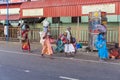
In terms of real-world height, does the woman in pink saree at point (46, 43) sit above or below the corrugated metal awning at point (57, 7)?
below

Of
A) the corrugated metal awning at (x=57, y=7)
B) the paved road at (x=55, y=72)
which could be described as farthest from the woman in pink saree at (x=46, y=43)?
the corrugated metal awning at (x=57, y=7)

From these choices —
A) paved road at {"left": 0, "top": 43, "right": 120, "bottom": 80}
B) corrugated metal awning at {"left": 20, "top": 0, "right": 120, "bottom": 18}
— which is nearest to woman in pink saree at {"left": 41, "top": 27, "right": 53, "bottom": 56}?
paved road at {"left": 0, "top": 43, "right": 120, "bottom": 80}

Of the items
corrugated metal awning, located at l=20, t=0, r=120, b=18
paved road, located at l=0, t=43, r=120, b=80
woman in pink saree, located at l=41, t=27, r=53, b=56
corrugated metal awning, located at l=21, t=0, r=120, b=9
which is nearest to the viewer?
paved road, located at l=0, t=43, r=120, b=80

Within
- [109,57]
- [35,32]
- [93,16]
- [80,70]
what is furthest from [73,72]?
[35,32]

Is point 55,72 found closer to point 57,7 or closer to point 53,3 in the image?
point 57,7

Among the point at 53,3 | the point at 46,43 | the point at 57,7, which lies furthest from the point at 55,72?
the point at 53,3

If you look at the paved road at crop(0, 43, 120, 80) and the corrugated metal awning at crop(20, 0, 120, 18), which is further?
the corrugated metal awning at crop(20, 0, 120, 18)

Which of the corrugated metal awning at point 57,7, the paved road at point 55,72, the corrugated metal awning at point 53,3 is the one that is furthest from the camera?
the corrugated metal awning at point 57,7

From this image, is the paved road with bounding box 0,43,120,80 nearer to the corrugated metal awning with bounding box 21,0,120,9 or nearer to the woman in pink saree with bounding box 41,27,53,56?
the woman in pink saree with bounding box 41,27,53,56

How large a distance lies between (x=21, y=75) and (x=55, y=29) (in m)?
16.3

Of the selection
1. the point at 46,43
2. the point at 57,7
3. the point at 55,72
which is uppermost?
the point at 57,7

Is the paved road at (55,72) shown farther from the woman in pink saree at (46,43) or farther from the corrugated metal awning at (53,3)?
the corrugated metal awning at (53,3)

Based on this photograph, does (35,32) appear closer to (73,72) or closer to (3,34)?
(3,34)

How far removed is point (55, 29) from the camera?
28703mm
